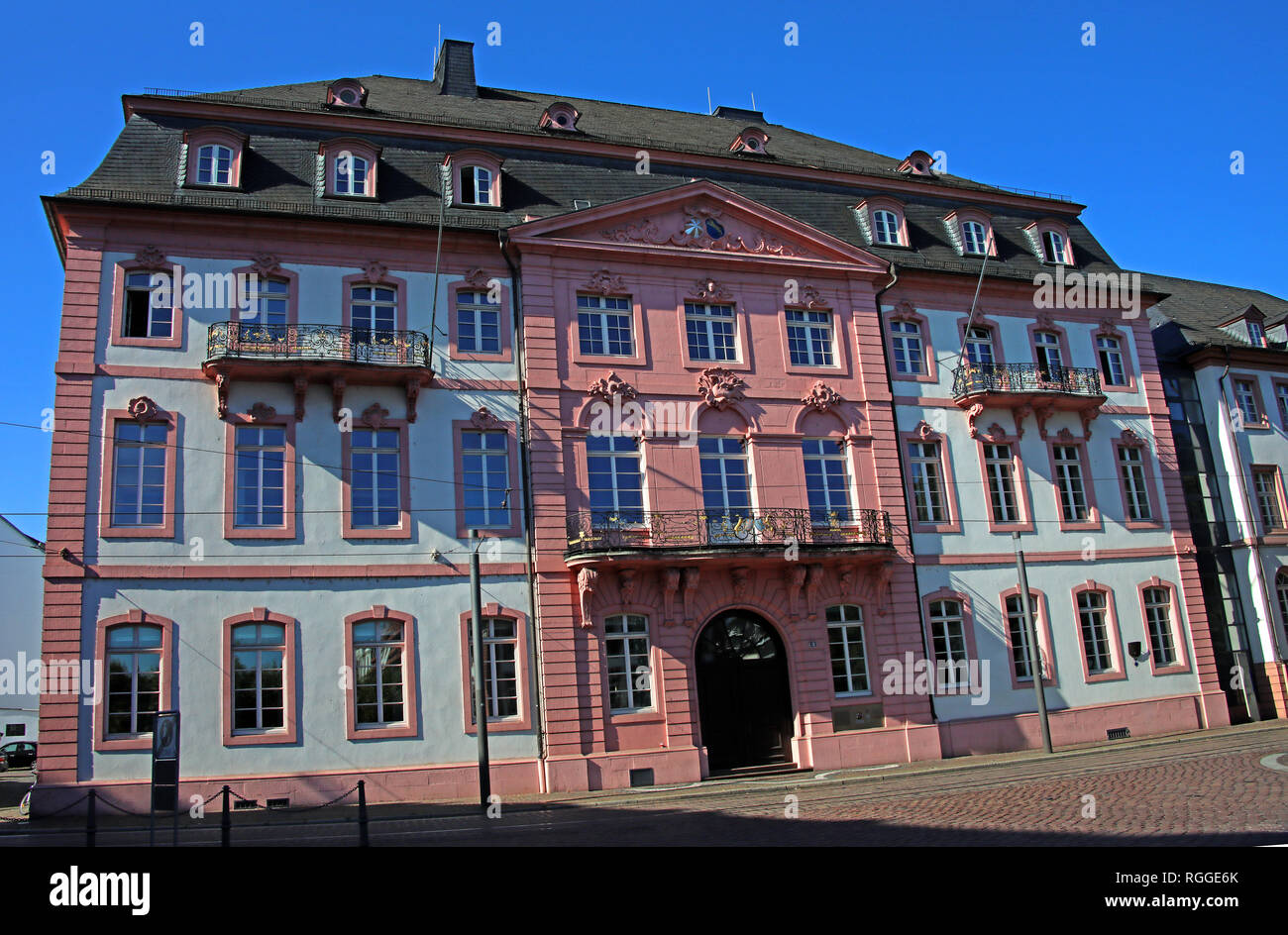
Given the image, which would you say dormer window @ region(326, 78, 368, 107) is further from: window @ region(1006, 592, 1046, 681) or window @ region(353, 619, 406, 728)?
window @ region(1006, 592, 1046, 681)

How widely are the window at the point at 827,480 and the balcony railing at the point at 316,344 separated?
9759 mm

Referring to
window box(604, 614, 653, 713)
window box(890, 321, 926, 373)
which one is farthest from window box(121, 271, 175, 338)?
window box(890, 321, 926, 373)

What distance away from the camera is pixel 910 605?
84.7 ft

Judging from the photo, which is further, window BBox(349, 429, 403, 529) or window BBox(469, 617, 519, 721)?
window BBox(349, 429, 403, 529)

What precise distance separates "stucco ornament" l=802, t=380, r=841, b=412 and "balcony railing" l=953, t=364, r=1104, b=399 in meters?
4.13

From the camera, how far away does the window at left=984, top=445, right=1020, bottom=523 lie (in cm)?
2792

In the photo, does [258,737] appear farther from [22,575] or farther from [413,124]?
[22,575]

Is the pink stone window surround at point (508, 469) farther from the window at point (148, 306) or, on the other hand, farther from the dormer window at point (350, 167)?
the window at point (148, 306)

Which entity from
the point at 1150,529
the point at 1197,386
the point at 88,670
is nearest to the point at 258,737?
the point at 88,670

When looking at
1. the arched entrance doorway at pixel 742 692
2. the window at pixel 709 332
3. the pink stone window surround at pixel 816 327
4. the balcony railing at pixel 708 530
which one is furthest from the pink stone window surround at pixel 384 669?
the pink stone window surround at pixel 816 327

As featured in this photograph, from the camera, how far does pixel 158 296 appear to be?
21.9m

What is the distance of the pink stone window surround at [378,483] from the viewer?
21.9 metres

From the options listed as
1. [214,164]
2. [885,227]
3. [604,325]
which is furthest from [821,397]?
[214,164]

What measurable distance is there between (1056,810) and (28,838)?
15.3 meters
